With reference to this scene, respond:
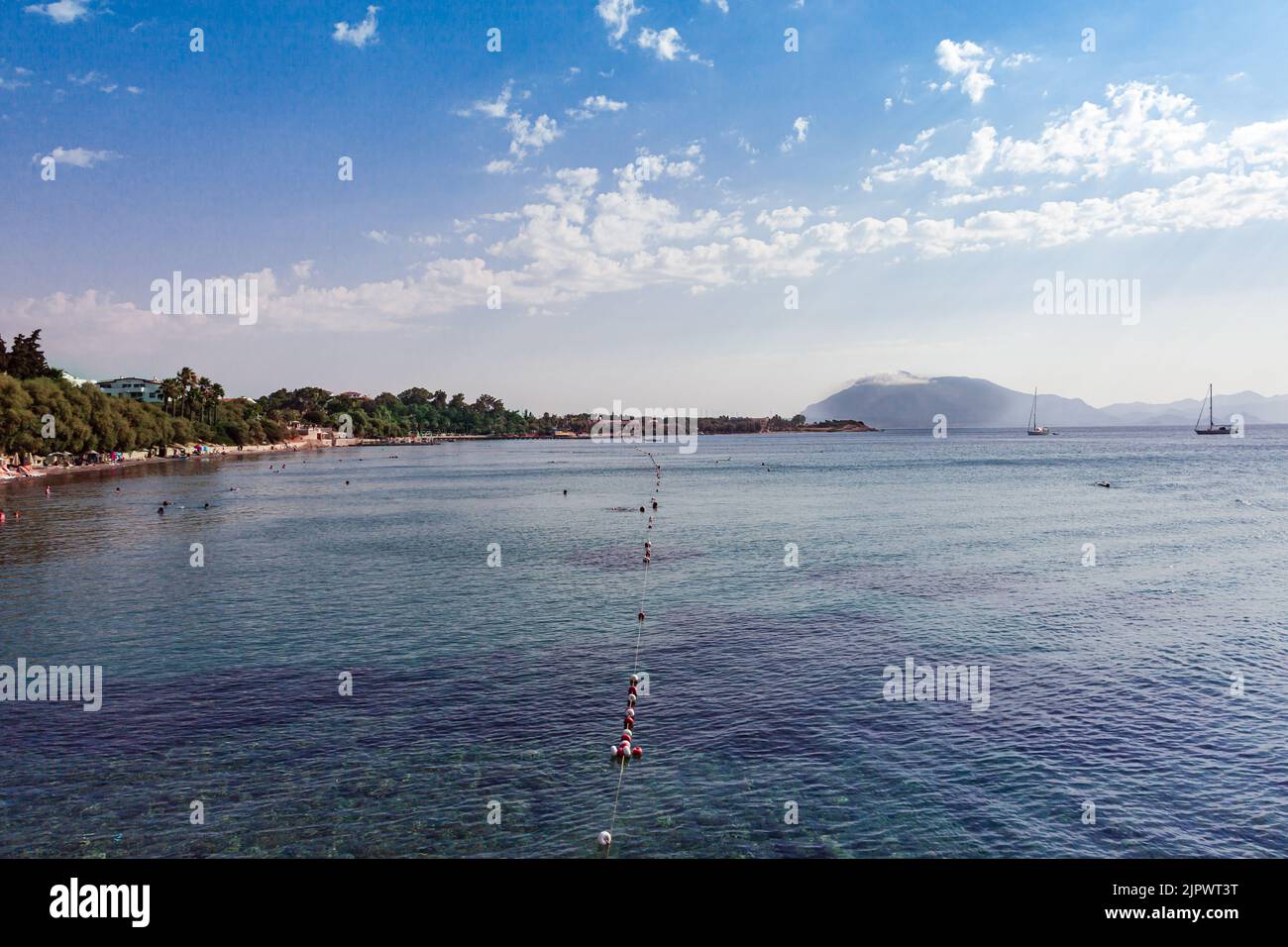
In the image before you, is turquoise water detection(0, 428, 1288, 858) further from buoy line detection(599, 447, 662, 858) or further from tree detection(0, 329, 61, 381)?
tree detection(0, 329, 61, 381)

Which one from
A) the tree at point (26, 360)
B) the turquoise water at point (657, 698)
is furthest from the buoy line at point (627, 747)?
the tree at point (26, 360)

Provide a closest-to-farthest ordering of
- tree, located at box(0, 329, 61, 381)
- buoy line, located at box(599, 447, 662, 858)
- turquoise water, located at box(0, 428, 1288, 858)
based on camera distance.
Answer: buoy line, located at box(599, 447, 662, 858) < turquoise water, located at box(0, 428, 1288, 858) < tree, located at box(0, 329, 61, 381)

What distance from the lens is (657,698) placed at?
28391mm

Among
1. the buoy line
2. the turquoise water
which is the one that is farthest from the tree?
the buoy line


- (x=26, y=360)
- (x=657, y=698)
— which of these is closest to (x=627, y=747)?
(x=657, y=698)

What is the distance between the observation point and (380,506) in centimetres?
10269

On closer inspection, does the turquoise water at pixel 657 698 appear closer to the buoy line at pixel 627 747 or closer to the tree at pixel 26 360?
the buoy line at pixel 627 747

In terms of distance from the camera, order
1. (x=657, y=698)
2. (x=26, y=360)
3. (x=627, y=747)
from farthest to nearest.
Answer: (x=26, y=360) → (x=657, y=698) → (x=627, y=747)

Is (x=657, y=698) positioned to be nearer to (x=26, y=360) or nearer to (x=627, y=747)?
(x=627, y=747)

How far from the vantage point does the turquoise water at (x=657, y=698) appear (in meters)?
19.6

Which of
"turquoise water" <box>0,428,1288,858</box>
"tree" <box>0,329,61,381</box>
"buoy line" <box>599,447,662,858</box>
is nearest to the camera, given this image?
"buoy line" <box>599,447,662,858</box>

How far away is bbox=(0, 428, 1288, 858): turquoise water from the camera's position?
19578mm
